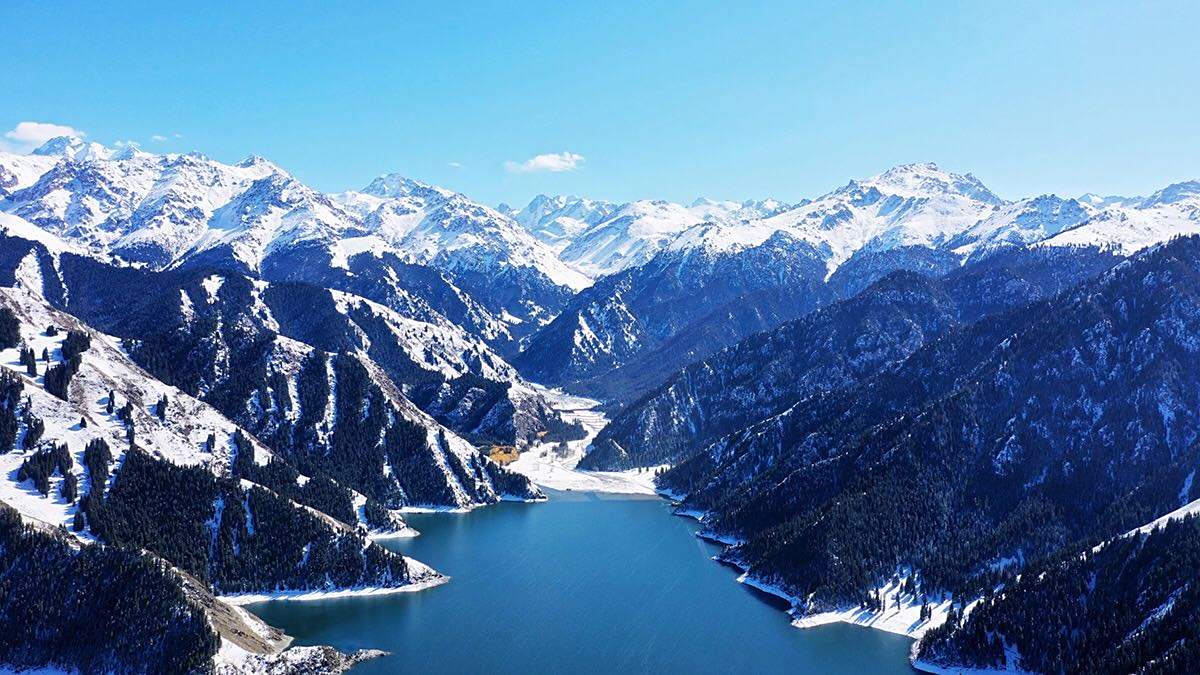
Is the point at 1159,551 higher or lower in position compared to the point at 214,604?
lower

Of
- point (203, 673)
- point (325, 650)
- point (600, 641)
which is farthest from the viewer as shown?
point (600, 641)

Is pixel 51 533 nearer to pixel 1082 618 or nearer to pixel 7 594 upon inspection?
pixel 7 594

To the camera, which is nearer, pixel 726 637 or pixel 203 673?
pixel 203 673

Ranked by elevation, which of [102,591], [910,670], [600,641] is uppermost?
[102,591]

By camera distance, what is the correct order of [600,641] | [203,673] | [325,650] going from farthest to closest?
[600,641]
[325,650]
[203,673]

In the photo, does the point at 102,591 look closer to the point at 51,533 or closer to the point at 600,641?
the point at 51,533

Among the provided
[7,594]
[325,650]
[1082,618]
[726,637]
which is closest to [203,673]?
[325,650]

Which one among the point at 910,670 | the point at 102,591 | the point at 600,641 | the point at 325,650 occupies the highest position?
the point at 102,591

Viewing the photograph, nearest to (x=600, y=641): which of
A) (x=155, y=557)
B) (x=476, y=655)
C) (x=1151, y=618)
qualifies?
(x=476, y=655)

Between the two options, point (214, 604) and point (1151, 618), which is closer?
point (1151, 618)
